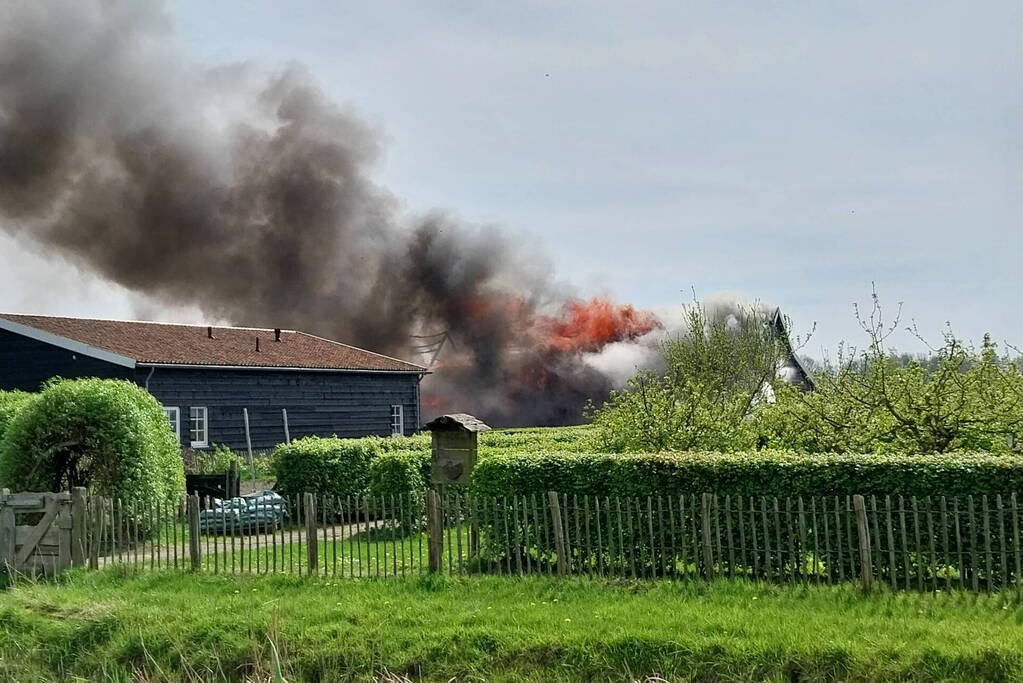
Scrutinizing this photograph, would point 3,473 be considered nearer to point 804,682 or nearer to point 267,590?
point 267,590

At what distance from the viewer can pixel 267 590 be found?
45.3ft

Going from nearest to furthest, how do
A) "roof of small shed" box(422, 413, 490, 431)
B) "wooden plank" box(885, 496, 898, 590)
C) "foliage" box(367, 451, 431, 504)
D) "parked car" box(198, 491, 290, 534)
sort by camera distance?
"wooden plank" box(885, 496, 898, 590), "parked car" box(198, 491, 290, 534), "roof of small shed" box(422, 413, 490, 431), "foliage" box(367, 451, 431, 504)

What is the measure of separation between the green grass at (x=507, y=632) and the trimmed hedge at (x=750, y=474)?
1.34 meters

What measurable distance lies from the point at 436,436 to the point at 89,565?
610cm

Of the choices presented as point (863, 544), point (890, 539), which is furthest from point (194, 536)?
point (890, 539)

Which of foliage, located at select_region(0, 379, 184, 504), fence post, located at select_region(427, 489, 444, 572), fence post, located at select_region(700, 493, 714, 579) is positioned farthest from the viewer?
foliage, located at select_region(0, 379, 184, 504)

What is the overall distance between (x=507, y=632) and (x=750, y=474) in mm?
4073

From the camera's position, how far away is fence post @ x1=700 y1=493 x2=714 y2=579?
518 inches

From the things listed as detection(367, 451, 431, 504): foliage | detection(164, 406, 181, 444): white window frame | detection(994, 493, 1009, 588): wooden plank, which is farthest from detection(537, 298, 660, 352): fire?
detection(994, 493, 1009, 588): wooden plank

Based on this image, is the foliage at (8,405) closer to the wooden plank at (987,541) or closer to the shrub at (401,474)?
the shrub at (401,474)

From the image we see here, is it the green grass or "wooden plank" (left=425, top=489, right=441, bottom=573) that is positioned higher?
"wooden plank" (left=425, top=489, right=441, bottom=573)

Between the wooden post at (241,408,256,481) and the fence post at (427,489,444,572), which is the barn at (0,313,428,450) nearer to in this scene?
the wooden post at (241,408,256,481)

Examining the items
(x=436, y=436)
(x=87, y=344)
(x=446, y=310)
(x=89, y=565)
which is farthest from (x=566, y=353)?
(x=89, y=565)

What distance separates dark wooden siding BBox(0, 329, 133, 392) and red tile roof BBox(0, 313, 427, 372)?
0.47 metres
